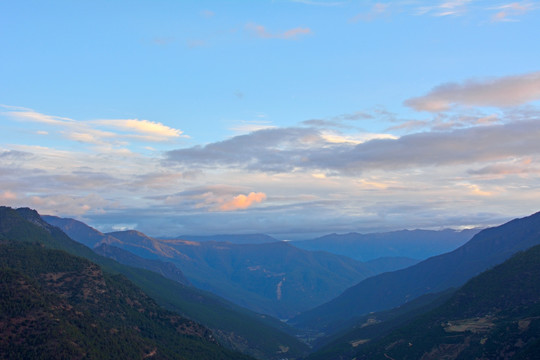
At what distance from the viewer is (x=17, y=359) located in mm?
199375
